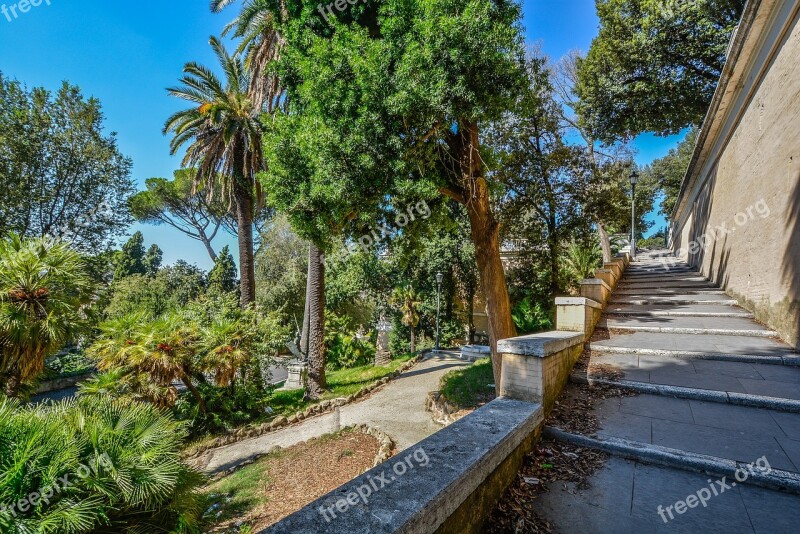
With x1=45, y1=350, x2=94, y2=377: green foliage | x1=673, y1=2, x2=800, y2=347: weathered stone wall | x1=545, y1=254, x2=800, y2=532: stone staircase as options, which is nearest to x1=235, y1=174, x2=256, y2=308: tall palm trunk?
x1=45, y1=350, x2=94, y2=377: green foliage

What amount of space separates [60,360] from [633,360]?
20414 millimetres

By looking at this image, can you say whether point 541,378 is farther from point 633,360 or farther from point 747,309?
point 747,309

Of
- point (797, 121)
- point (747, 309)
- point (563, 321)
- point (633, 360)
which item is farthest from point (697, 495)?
point (747, 309)

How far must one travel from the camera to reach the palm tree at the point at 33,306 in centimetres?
507

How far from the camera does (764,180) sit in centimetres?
589

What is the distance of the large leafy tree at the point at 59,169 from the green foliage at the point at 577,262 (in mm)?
18279

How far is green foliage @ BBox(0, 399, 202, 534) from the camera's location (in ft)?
7.14

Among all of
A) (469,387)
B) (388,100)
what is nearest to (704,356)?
(469,387)

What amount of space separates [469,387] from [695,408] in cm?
539

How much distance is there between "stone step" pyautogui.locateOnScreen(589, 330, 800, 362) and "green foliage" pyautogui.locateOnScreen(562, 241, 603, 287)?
6.68 meters
